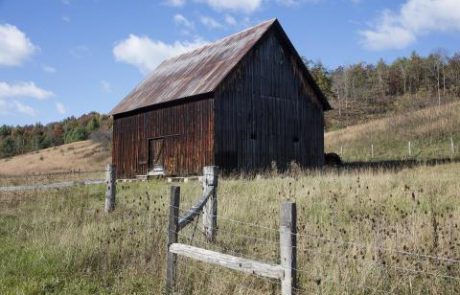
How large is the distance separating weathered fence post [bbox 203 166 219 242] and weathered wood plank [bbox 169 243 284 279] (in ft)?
5.56

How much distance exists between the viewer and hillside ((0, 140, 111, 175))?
5569cm

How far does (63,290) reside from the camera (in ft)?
19.6

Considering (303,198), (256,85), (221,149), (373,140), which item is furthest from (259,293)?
(373,140)

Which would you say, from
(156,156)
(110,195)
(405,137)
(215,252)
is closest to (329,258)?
(215,252)

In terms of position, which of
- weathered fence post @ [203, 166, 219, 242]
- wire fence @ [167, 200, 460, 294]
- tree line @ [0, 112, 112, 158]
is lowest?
wire fence @ [167, 200, 460, 294]

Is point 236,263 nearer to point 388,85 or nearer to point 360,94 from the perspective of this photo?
point 360,94

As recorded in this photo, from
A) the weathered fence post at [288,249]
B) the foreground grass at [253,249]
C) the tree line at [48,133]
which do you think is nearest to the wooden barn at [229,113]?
the foreground grass at [253,249]

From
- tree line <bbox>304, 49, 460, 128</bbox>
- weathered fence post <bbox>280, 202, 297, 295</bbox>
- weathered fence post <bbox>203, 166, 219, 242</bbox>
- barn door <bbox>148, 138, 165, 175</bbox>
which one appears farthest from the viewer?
tree line <bbox>304, 49, 460, 128</bbox>

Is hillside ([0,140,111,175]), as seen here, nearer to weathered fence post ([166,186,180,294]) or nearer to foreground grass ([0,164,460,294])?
foreground grass ([0,164,460,294])

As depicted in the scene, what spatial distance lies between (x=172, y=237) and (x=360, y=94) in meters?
83.7

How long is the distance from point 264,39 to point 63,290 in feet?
57.5

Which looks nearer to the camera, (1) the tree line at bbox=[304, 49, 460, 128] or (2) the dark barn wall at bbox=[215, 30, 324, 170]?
(2) the dark barn wall at bbox=[215, 30, 324, 170]

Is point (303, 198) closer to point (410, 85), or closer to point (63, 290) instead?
point (63, 290)

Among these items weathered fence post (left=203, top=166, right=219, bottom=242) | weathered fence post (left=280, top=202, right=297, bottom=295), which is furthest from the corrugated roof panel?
weathered fence post (left=280, top=202, right=297, bottom=295)
